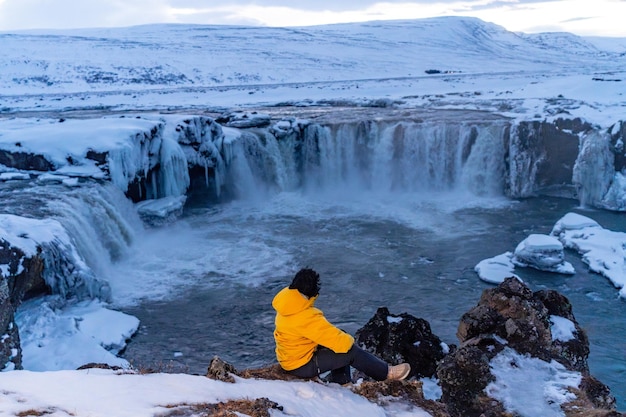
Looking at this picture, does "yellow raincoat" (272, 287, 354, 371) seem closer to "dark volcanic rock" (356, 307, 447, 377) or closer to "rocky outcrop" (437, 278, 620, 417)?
"rocky outcrop" (437, 278, 620, 417)

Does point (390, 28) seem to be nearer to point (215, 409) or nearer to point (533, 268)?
point (533, 268)

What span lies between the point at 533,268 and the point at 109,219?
428 inches

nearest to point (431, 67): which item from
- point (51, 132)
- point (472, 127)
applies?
point (472, 127)

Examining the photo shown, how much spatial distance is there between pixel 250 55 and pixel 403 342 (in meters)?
101

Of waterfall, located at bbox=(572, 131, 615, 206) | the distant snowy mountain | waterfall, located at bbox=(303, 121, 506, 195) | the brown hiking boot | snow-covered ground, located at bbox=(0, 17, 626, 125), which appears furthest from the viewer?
the distant snowy mountain

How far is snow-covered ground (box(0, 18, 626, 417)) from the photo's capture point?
179 inches

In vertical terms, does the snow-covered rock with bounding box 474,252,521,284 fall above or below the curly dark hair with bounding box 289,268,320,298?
below

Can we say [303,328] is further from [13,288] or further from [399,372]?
[13,288]

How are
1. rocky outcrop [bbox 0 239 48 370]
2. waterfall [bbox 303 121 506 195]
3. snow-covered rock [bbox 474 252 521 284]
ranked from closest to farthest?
rocky outcrop [bbox 0 239 48 370] < snow-covered rock [bbox 474 252 521 284] < waterfall [bbox 303 121 506 195]

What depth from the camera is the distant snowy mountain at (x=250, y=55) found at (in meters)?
80.4

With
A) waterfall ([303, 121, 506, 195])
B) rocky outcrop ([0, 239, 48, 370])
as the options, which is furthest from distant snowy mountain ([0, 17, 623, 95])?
rocky outcrop ([0, 239, 48, 370])

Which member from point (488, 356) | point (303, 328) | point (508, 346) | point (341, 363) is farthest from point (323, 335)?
point (508, 346)

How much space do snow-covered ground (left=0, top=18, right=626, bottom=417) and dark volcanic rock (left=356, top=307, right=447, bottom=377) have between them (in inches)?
67.4

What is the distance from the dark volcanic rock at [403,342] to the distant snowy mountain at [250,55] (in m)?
65.9
